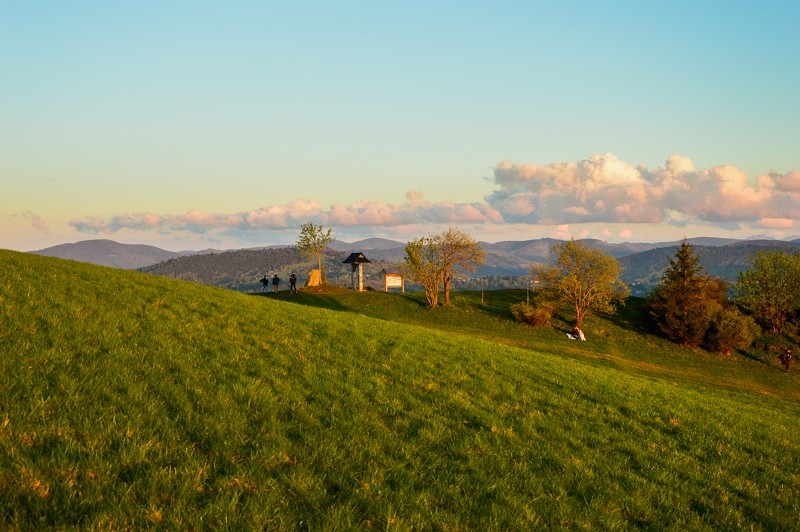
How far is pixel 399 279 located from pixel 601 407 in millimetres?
74357

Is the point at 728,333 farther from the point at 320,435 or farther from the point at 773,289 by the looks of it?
the point at 320,435

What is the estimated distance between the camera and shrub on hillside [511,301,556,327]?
65188 millimetres

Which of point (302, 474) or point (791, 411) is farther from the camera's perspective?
point (791, 411)

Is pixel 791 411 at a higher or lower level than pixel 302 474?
lower

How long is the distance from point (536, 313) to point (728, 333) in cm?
2382

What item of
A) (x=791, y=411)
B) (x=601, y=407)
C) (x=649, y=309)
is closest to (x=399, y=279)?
(x=649, y=309)

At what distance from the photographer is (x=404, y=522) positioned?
7.67 metres

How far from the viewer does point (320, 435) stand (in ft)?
34.4

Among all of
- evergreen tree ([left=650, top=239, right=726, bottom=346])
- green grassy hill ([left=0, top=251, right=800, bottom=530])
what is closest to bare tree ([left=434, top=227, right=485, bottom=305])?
evergreen tree ([left=650, top=239, right=726, bottom=346])

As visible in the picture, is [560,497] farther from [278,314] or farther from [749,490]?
[278,314]

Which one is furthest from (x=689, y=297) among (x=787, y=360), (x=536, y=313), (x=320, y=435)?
(x=320, y=435)

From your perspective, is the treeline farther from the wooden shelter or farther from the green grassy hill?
the green grassy hill

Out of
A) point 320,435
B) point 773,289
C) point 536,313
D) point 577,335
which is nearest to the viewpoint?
point 320,435

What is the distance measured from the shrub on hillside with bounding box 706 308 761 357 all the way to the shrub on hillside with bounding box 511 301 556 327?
20.2m
